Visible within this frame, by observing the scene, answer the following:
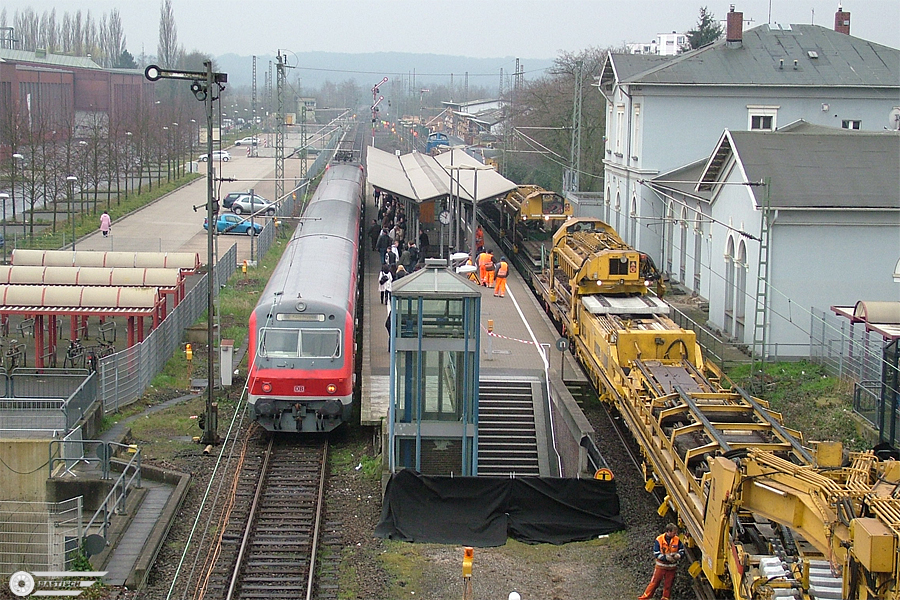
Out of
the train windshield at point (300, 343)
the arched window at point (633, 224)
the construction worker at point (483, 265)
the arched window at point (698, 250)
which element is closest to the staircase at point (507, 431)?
the train windshield at point (300, 343)

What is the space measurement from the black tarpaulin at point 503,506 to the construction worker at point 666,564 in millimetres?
2624

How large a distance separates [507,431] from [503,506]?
11.2ft

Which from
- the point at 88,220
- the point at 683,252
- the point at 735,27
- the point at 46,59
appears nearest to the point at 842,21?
the point at 735,27

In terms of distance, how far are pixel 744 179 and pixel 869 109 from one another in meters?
14.8

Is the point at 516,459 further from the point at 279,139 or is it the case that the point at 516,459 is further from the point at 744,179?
the point at 279,139

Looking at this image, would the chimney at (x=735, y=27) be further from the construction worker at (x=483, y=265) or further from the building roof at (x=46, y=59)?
the building roof at (x=46, y=59)

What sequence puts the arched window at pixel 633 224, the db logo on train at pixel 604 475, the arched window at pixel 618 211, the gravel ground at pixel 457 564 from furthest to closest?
the arched window at pixel 618 211 < the arched window at pixel 633 224 < the db logo on train at pixel 604 475 < the gravel ground at pixel 457 564

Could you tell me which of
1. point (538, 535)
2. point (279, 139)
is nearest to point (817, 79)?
point (279, 139)

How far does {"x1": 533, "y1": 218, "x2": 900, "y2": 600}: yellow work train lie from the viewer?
998 cm

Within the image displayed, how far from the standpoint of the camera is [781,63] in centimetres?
3972

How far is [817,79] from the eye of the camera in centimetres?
3919

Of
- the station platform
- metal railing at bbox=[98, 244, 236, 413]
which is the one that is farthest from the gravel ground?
metal railing at bbox=[98, 244, 236, 413]

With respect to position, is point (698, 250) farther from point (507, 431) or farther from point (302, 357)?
point (302, 357)

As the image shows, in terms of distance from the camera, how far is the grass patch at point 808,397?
2053cm
